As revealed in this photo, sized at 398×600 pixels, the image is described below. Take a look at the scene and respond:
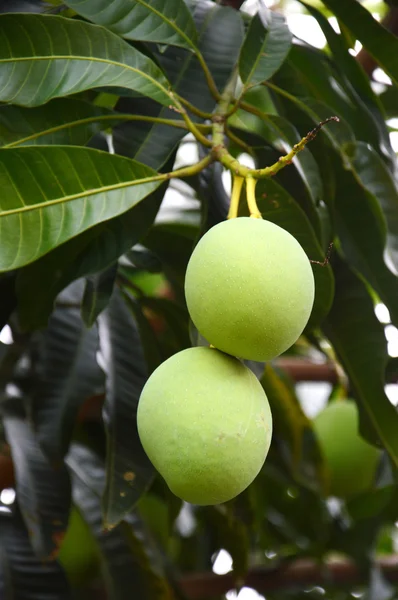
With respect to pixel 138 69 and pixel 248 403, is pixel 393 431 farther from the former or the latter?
pixel 138 69

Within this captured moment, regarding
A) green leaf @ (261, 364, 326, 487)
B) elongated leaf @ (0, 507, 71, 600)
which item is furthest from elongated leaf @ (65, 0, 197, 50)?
elongated leaf @ (0, 507, 71, 600)

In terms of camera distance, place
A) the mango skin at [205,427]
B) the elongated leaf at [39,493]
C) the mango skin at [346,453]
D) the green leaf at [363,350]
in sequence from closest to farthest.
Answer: the mango skin at [205,427] → the green leaf at [363,350] → the elongated leaf at [39,493] → the mango skin at [346,453]

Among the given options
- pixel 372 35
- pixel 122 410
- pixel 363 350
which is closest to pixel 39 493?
pixel 122 410

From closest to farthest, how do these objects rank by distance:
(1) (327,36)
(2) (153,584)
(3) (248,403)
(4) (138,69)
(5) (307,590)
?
(3) (248,403)
(4) (138,69)
(1) (327,36)
(2) (153,584)
(5) (307,590)

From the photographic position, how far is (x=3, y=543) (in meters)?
1.29

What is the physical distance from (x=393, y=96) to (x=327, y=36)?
0.81 ft

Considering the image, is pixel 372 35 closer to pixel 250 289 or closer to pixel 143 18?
pixel 143 18

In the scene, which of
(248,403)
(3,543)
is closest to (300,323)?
(248,403)

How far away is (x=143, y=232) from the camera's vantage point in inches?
35.4

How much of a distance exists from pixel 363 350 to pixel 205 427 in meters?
0.50

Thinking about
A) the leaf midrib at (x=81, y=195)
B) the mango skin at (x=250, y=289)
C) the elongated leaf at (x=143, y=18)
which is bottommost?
the leaf midrib at (x=81, y=195)

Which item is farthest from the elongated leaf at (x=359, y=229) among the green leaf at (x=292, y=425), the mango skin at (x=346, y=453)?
the mango skin at (x=346, y=453)

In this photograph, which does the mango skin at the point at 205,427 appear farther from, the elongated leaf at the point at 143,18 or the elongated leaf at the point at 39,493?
the elongated leaf at the point at 39,493

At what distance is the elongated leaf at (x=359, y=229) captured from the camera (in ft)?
3.40
